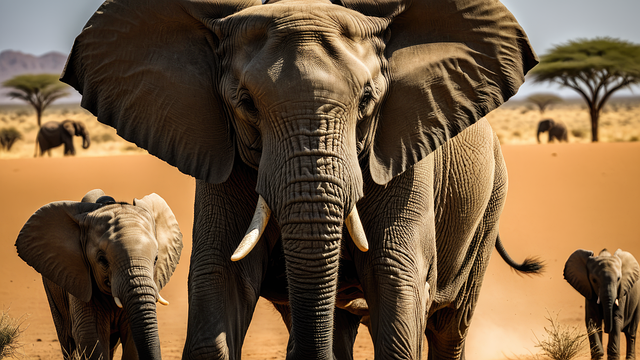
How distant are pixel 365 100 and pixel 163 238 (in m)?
2.94

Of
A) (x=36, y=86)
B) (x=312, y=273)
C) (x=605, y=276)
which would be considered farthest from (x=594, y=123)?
(x=312, y=273)

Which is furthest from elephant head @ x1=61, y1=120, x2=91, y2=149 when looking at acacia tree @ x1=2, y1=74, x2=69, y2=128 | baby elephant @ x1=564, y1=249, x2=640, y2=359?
baby elephant @ x1=564, y1=249, x2=640, y2=359

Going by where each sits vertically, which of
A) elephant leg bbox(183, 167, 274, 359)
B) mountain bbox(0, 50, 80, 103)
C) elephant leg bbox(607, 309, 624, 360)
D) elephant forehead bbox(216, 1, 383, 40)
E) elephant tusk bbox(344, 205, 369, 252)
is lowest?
mountain bbox(0, 50, 80, 103)

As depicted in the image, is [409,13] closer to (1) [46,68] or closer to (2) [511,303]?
(2) [511,303]

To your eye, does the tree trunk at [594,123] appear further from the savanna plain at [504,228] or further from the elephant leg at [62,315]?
the elephant leg at [62,315]

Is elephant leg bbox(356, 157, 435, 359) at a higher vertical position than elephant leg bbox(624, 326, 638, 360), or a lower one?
A: higher

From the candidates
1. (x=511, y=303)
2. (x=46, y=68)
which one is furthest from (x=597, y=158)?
(x=46, y=68)

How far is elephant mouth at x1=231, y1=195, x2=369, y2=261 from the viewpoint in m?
2.74

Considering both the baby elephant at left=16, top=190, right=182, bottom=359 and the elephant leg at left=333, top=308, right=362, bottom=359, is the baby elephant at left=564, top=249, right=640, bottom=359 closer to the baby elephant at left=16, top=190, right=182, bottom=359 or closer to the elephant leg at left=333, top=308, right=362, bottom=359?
the elephant leg at left=333, top=308, right=362, bottom=359

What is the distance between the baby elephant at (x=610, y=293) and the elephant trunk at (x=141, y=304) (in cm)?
456

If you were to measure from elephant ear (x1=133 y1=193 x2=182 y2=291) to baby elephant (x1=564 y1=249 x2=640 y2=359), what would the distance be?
13.6 feet

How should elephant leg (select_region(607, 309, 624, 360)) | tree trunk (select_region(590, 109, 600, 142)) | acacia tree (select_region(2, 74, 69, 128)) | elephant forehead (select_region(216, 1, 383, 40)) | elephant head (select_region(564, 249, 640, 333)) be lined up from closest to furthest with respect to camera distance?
elephant forehead (select_region(216, 1, 383, 40))
elephant leg (select_region(607, 309, 624, 360))
elephant head (select_region(564, 249, 640, 333))
tree trunk (select_region(590, 109, 600, 142))
acacia tree (select_region(2, 74, 69, 128))

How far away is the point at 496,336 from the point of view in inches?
370

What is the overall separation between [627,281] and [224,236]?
5.81 meters
